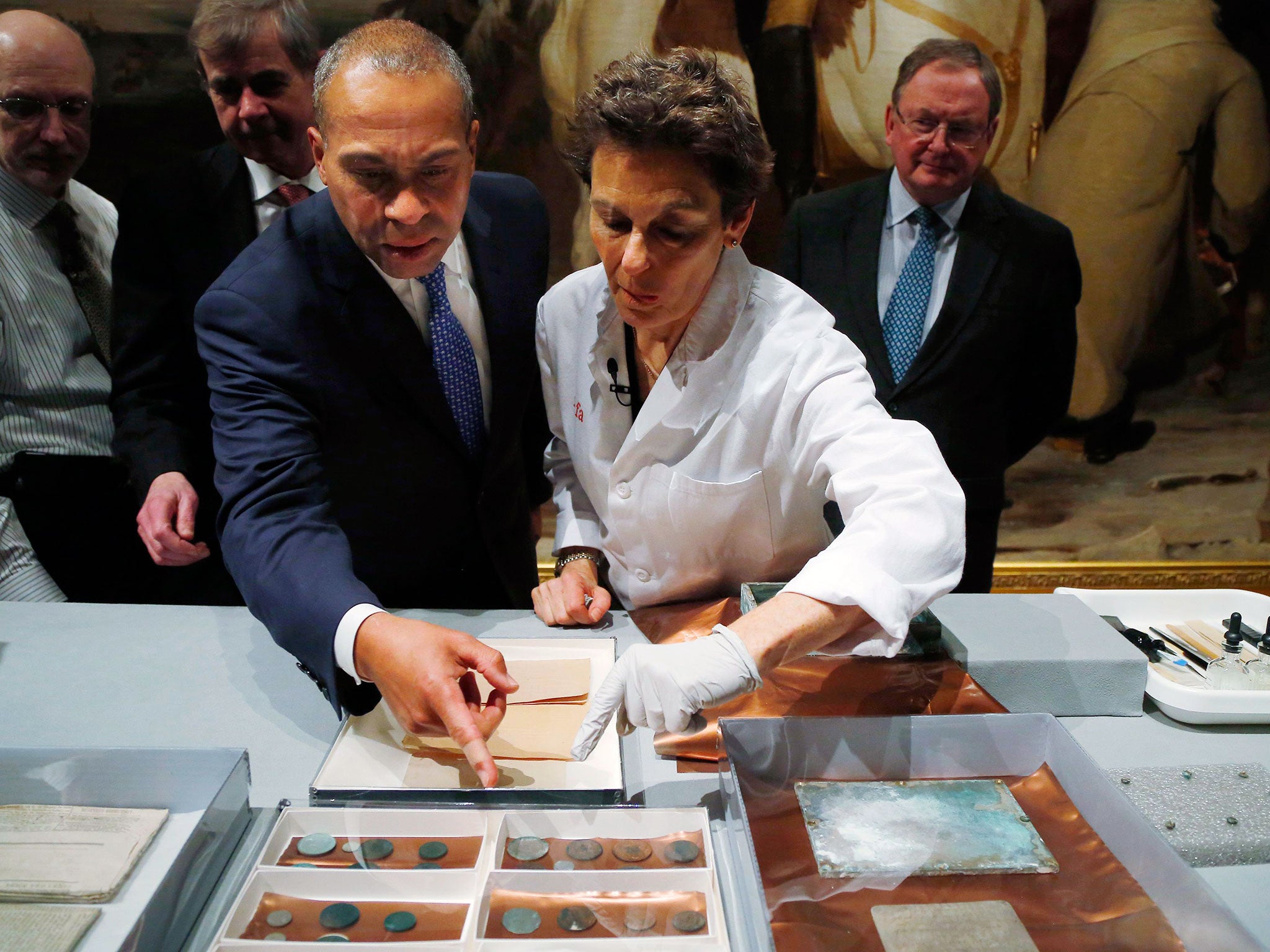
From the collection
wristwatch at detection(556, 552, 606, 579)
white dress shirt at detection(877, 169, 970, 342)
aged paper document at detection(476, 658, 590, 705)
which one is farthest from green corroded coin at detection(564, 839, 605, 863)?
white dress shirt at detection(877, 169, 970, 342)

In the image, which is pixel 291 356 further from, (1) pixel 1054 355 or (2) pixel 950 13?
(2) pixel 950 13

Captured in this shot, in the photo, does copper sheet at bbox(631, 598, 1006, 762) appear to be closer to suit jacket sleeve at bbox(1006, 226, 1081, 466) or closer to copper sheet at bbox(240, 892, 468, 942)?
copper sheet at bbox(240, 892, 468, 942)

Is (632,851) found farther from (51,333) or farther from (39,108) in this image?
(39,108)

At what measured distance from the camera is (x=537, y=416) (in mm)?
2207

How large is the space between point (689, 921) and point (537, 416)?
134 cm

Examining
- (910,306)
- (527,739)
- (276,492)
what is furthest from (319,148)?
(910,306)

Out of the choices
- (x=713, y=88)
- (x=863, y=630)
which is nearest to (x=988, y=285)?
(x=713, y=88)

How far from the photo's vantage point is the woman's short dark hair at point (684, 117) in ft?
4.79

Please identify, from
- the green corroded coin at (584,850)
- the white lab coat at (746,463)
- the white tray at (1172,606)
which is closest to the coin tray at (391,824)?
the green corroded coin at (584,850)

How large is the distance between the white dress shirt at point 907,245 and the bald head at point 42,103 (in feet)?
7.09

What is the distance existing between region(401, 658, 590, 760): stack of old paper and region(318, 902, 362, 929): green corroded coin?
30 cm

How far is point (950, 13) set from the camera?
3518 mm

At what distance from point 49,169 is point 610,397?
5.69ft

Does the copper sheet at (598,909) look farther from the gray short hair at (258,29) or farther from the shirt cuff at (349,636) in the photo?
the gray short hair at (258,29)
